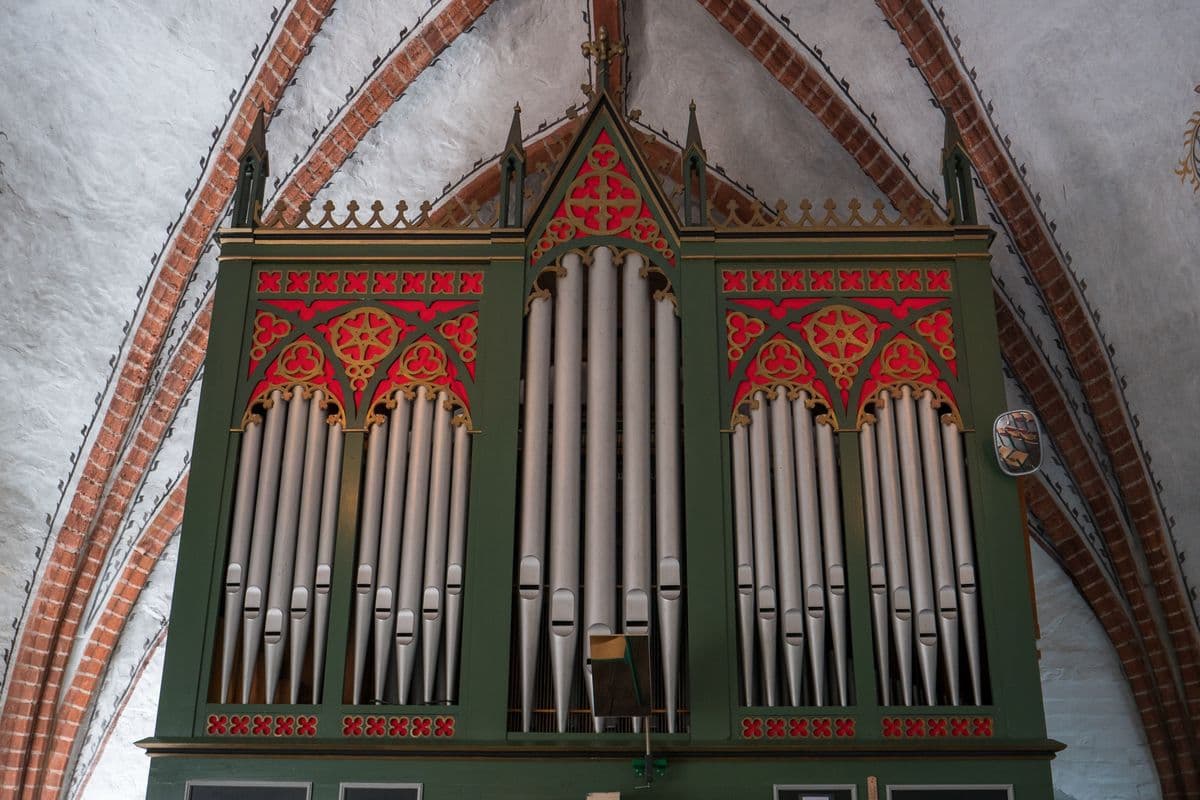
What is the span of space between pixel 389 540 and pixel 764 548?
1.90 meters

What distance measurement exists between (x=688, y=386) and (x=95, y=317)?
4.88 metres

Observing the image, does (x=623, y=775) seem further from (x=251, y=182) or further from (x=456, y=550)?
(x=251, y=182)

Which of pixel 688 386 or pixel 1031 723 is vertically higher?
pixel 688 386

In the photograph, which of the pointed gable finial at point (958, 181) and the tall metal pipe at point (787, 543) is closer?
the tall metal pipe at point (787, 543)

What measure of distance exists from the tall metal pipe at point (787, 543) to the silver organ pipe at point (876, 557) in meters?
0.36

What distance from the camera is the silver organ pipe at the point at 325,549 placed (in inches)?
270

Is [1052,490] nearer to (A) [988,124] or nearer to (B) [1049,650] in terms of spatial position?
(B) [1049,650]

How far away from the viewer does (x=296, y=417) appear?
7.42m

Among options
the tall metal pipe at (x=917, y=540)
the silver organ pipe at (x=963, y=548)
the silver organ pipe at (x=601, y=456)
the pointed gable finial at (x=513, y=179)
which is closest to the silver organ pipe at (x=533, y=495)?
the silver organ pipe at (x=601, y=456)

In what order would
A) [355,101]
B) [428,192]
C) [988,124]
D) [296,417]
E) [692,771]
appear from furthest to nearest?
[428,192]
[355,101]
[988,124]
[296,417]
[692,771]

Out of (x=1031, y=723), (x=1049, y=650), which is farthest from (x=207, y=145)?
(x=1049, y=650)

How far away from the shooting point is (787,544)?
7.04 m

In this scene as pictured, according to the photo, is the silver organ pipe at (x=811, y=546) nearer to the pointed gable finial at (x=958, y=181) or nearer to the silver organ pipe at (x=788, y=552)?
the silver organ pipe at (x=788, y=552)

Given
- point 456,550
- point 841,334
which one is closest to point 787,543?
point 841,334
